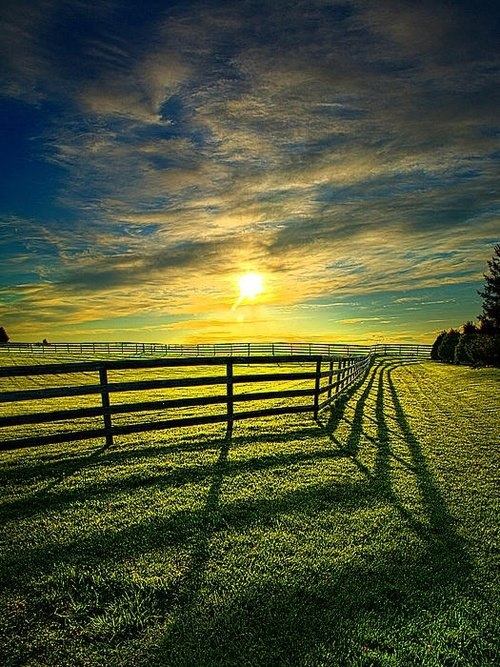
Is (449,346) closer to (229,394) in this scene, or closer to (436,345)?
(436,345)

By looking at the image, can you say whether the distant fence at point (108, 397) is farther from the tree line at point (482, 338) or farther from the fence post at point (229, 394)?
the tree line at point (482, 338)

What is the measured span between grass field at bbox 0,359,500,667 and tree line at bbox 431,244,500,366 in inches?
1023

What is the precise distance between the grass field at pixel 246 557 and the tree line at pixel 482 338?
2598cm

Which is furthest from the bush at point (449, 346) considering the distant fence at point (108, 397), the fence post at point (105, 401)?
the fence post at point (105, 401)

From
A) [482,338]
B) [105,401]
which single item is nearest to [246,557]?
[105,401]

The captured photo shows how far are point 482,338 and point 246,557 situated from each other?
109 feet

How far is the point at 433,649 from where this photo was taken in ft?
10.6

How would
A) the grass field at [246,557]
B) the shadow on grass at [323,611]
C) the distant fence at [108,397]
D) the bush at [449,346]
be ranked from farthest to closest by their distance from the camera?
the bush at [449,346]
the distant fence at [108,397]
the grass field at [246,557]
the shadow on grass at [323,611]

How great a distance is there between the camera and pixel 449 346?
42688mm

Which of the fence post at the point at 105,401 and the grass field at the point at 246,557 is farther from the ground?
the fence post at the point at 105,401

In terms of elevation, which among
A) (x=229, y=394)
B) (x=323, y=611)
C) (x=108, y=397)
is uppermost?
(x=108, y=397)

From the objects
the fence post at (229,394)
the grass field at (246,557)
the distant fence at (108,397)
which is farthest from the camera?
the fence post at (229,394)

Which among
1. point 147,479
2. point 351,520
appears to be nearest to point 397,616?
point 351,520

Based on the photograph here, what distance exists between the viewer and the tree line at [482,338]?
3055 centimetres
